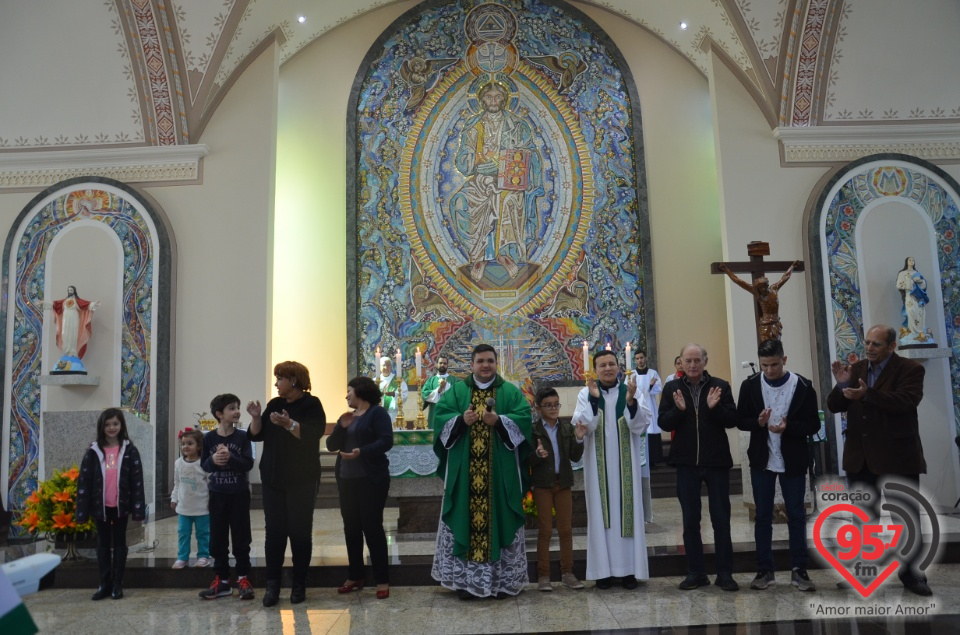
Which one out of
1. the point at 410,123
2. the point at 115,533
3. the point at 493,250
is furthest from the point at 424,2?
the point at 115,533

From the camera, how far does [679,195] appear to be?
1166cm

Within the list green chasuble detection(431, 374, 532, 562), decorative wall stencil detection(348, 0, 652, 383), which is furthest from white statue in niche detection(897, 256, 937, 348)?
green chasuble detection(431, 374, 532, 562)

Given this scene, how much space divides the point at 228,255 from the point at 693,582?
23.6 feet

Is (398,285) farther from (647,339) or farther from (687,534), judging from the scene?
(687,534)

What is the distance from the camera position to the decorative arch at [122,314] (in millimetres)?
9979

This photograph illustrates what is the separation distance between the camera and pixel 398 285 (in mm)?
11625

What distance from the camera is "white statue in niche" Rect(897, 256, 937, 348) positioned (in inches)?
372

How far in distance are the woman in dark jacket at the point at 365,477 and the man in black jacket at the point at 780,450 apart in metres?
2.34

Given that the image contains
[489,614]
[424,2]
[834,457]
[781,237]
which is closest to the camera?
[489,614]

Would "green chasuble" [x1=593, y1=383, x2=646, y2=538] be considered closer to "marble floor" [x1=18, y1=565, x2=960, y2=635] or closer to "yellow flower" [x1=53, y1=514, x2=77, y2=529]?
"marble floor" [x1=18, y1=565, x2=960, y2=635]

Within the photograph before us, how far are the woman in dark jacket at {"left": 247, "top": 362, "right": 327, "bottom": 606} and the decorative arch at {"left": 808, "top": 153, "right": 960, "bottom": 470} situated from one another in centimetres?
670

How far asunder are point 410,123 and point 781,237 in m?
5.30

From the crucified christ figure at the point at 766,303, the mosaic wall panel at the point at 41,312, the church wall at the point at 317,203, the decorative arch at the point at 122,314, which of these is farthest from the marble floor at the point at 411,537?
the church wall at the point at 317,203

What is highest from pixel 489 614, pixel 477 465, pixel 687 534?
pixel 477 465
